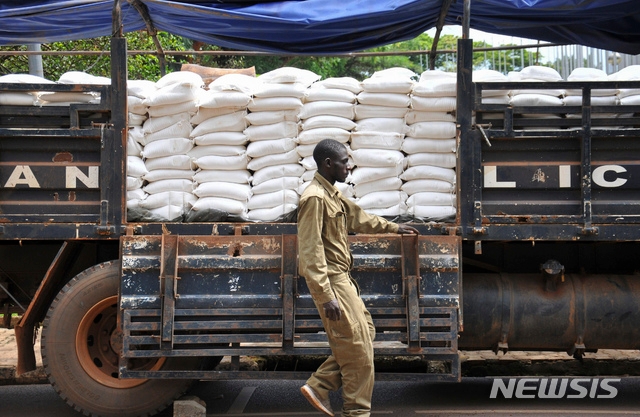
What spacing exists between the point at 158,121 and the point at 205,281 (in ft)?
3.90

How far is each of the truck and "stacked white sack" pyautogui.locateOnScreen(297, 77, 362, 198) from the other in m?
0.46

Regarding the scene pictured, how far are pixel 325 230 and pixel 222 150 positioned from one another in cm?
117

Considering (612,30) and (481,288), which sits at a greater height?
(612,30)

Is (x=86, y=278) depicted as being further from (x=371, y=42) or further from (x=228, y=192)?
(x=371, y=42)

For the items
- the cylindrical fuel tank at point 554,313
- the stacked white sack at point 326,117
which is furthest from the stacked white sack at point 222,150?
the cylindrical fuel tank at point 554,313

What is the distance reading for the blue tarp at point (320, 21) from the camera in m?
5.69

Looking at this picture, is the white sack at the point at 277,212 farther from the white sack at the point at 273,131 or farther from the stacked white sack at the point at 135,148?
the stacked white sack at the point at 135,148

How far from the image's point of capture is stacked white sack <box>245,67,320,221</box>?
17.7 feet

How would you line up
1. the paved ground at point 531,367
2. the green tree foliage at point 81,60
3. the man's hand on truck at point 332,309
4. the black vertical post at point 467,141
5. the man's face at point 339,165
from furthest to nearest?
1. the green tree foliage at point 81,60
2. the paved ground at point 531,367
3. the black vertical post at point 467,141
4. the man's face at point 339,165
5. the man's hand on truck at point 332,309

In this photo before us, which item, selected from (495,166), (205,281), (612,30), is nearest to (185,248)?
(205,281)

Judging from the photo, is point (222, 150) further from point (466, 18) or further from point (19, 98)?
point (466, 18)

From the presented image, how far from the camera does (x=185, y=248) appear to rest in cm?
518

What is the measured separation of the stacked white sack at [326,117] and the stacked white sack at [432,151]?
0.41 meters

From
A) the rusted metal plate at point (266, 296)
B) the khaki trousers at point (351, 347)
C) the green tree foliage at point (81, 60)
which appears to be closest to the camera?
the khaki trousers at point (351, 347)
